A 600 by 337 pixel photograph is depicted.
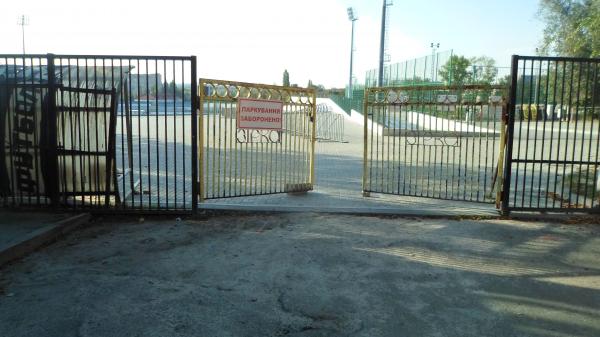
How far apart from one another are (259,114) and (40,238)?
3741mm

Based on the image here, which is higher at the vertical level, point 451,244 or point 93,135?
point 93,135

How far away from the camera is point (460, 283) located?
15.8 ft

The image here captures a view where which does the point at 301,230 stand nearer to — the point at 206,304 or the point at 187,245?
the point at 187,245

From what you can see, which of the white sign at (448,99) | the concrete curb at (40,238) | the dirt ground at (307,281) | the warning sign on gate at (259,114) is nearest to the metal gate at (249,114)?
the warning sign on gate at (259,114)

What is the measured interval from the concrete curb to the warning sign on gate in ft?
9.09

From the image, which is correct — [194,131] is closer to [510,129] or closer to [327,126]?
[510,129]

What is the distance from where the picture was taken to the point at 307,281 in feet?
15.8

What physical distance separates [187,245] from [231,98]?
2.68 m

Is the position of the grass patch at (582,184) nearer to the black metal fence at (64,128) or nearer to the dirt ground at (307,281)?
the dirt ground at (307,281)

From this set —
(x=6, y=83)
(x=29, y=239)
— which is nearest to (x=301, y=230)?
(x=29, y=239)

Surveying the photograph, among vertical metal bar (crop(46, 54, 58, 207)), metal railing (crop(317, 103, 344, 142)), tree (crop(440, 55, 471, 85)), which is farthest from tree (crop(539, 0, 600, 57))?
vertical metal bar (crop(46, 54, 58, 207))

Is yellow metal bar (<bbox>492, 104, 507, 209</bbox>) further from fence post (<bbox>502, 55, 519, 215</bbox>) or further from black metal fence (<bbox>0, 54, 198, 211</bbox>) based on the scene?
black metal fence (<bbox>0, 54, 198, 211</bbox>)

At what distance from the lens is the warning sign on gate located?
25.9ft

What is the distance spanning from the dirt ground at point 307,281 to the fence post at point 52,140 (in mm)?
815
